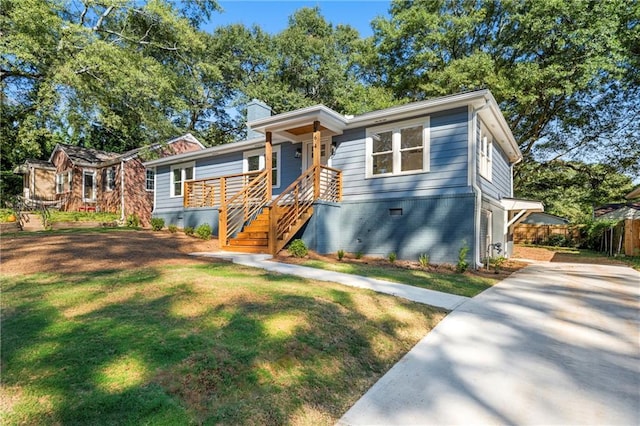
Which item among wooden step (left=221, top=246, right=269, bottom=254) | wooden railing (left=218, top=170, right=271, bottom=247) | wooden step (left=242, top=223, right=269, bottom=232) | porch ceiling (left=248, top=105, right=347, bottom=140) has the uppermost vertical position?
porch ceiling (left=248, top=105, right=347, bottom=140)

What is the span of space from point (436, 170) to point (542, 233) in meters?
15.5

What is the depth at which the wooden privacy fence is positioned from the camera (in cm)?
1883

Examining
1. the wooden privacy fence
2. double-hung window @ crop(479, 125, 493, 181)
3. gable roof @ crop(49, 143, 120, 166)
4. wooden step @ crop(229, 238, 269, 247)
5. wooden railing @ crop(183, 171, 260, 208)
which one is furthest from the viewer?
gable roof @ crop(49, 143, 120, 166)

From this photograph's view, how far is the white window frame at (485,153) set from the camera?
30.9ft

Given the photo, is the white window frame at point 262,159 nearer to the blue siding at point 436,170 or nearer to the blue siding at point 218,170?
the blue siding at point 218,170

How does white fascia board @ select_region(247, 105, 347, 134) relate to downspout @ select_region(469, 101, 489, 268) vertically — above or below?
above

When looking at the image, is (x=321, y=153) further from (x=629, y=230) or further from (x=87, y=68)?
(x=629, y=230)

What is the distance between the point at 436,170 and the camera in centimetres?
884

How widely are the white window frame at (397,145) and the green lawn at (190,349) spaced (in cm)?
546

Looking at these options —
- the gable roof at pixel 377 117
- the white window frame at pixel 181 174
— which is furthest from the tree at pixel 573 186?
the white window frame at pixel 181 174

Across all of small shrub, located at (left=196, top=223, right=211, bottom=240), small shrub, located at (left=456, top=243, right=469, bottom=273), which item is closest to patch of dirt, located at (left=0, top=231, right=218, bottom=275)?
small shrub, located at (left=196, top=223, right=211, bottom=240)

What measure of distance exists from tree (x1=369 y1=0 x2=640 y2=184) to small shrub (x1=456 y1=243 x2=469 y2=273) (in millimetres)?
12253

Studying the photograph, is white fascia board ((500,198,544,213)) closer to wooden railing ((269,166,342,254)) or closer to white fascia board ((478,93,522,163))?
white fascia board ((478,93,522,163))

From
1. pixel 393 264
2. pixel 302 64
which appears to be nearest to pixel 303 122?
pixel 393 264
